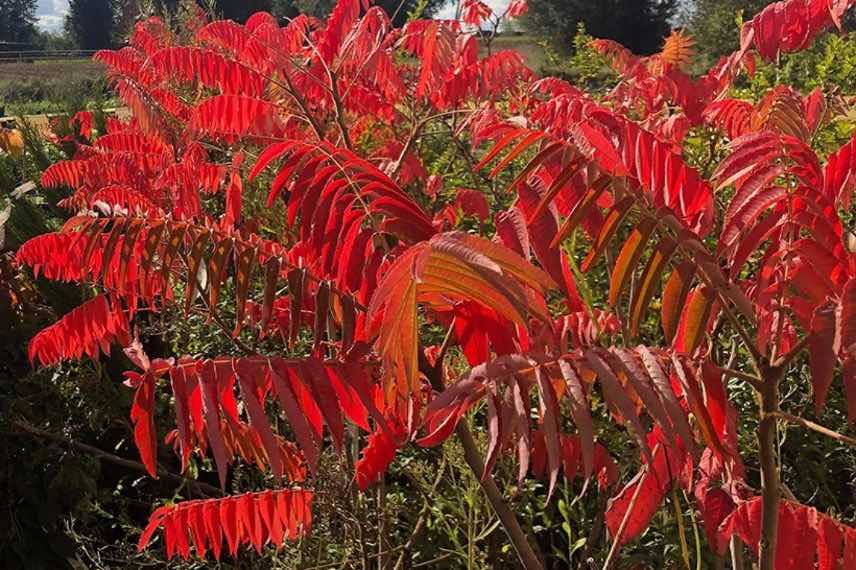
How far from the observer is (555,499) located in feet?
9.57

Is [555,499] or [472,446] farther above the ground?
[472,446]

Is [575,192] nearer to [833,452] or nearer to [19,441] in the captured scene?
[833,452]

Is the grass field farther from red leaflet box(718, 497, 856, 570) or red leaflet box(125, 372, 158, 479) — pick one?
red leaflet box(718, 497, 856, 570)

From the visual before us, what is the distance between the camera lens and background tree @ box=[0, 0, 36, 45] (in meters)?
65.4

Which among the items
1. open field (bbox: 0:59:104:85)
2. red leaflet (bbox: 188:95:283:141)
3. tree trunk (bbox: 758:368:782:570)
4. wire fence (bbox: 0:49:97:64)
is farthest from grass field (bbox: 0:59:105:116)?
tree trunk (bbox: 758:368:782:570)

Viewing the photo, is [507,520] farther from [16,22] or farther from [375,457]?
[16,22]

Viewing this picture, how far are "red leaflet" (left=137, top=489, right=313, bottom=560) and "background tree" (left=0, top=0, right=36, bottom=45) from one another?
2768 inches

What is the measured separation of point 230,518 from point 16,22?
246 feet

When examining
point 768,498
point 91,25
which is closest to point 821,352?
point 768,498

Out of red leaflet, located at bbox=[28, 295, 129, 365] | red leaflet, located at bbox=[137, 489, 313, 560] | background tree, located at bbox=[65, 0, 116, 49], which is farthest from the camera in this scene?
background tree, located at bbox=[65, 0, 116, 49]

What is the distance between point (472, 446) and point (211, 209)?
3.65 metres

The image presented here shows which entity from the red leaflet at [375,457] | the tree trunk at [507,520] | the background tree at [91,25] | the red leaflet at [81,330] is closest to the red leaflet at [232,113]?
the red leaflet at [81,330]

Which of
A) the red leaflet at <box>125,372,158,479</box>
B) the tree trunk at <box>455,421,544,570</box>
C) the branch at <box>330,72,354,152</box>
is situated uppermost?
the branch at <box>330,72,354,152</box>

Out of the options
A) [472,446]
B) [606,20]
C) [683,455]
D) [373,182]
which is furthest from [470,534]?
[606,20]
